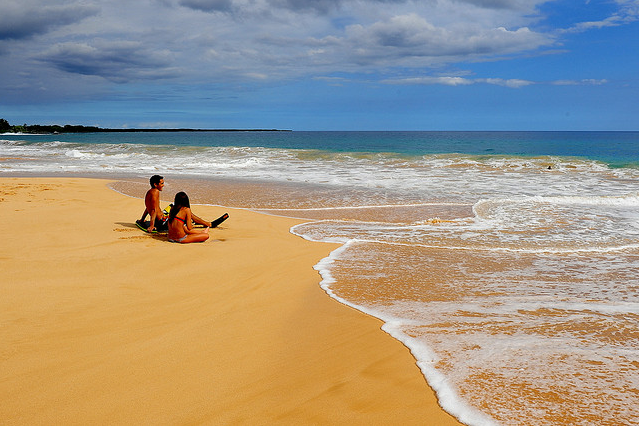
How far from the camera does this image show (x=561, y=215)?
36.7 ft

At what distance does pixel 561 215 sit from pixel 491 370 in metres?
8.94

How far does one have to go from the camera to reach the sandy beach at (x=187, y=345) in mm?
2906

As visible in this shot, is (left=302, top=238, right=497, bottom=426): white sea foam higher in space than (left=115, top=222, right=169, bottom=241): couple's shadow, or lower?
lower

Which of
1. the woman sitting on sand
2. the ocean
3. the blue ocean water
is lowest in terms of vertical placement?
the ocean

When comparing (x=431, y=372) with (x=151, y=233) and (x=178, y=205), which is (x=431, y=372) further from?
(x=151, y=233)

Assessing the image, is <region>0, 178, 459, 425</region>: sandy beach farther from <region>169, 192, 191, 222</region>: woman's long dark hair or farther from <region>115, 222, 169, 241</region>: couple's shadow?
<region>115, 222, 169, 241</region>: couple's shadow

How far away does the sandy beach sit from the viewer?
2906mm

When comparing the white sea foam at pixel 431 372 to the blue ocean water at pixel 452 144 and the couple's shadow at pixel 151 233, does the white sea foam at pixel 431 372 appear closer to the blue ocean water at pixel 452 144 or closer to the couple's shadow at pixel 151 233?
the couple's shadow at pixel 151 233

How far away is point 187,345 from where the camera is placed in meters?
3.79

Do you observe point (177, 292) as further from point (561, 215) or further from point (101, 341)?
point (561, 215)

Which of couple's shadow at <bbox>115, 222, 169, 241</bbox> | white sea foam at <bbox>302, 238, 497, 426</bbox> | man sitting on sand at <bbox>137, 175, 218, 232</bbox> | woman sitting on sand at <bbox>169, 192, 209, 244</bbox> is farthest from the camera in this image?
man sitting on sand at <bbox>137, 175, 218, 232</bbox>

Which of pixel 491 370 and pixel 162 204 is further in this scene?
pixel 162 204

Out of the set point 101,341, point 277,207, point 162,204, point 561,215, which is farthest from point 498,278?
point 162,204

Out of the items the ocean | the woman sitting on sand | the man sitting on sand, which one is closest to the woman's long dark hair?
the woman sitting on sand
